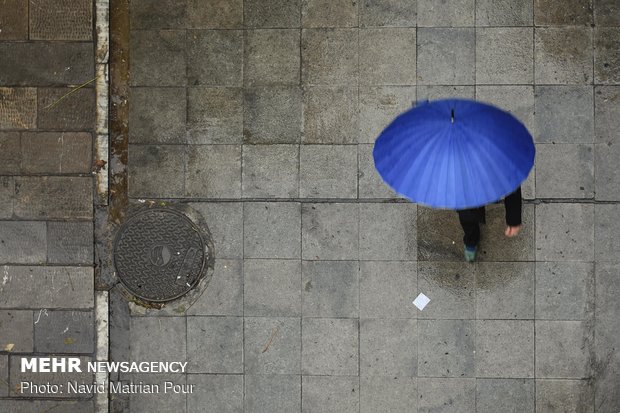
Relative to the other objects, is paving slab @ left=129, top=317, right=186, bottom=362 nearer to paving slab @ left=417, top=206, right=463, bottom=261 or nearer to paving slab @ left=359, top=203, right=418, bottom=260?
paving slab @ left=359, top=203, right=418, bottom=260

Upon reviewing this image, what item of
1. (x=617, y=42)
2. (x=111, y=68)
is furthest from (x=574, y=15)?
(x=111, y=68)

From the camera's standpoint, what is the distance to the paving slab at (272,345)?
6.51 meters

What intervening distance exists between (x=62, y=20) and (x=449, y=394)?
5807 mm

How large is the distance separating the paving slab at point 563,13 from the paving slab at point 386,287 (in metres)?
2.93

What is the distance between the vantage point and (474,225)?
20.1 ft

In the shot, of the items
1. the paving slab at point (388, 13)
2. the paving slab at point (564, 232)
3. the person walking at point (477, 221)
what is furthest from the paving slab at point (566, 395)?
the paving slab at point (388, 13)

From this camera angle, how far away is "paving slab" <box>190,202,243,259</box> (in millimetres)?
6566

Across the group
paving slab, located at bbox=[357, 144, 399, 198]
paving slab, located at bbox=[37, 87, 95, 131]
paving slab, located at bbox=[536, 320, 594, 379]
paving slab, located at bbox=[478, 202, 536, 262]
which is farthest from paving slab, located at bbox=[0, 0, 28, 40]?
paving slab, located at bbox=[536, 320, 594, 379]

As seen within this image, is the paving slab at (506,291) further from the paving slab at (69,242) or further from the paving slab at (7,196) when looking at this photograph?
the paving slab at (7,196)

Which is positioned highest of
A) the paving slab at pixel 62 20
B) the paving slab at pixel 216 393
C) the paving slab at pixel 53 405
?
the paving slab at pixel 62 20

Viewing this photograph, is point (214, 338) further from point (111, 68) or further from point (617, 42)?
point (617, 42)

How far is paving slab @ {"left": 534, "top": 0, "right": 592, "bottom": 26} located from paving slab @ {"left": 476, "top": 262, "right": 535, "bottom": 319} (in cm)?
258

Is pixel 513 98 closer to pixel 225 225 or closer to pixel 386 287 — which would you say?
pixel 386 287

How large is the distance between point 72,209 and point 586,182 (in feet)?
18.0
